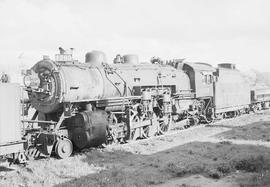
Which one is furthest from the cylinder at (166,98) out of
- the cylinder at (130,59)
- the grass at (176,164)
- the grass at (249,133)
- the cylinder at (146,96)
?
the grass at (176,164)

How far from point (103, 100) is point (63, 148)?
2448 mm

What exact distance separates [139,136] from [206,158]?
4.21 metres

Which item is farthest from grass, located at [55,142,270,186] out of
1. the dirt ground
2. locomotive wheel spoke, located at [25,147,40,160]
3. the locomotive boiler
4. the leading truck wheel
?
locomotive wheel spoke, located at [25,147,40,160]

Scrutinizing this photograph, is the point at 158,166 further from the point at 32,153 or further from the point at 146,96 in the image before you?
the point at 146,96

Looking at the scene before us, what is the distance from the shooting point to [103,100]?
12836 millimetres

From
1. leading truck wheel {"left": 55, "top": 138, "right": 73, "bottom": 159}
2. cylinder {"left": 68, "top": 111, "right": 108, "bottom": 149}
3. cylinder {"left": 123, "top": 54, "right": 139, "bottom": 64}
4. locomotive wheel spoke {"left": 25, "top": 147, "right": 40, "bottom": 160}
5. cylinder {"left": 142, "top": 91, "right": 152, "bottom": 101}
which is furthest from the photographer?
cylinder {"left": 123, "top": 54, "right": 139, "bottom": 64}

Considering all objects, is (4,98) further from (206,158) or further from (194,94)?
(194,94)

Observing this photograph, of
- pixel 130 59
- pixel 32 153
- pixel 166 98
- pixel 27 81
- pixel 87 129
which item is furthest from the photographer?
pixel 130 59

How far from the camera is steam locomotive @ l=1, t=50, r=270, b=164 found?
1156cm

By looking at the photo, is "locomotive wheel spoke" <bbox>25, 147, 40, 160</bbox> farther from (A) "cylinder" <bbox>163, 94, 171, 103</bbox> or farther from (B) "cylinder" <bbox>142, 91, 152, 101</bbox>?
(A) "cylinder" <bbox>163, 94, 171, 103</bbox>

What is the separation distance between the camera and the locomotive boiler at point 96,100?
11609 millimetres

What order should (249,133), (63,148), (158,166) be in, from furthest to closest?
1. (249,133)
2. (63,148)
3. (158,166)

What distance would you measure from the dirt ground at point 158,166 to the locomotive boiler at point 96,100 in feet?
2.22

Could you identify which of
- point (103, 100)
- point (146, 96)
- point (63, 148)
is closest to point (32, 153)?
point (63, 148)
